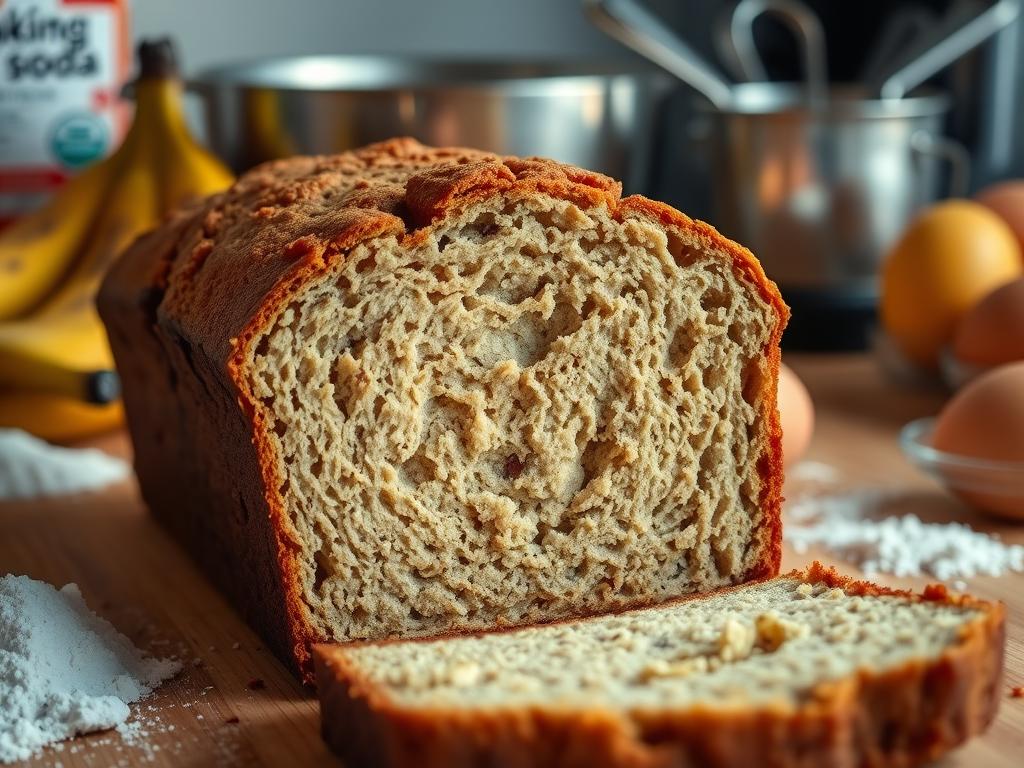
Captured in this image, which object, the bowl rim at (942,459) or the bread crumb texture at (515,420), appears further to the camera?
the bowl rim at (942,459)

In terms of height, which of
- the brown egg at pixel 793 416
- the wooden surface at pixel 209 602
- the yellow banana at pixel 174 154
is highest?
the yellow banana at pixel 174 154

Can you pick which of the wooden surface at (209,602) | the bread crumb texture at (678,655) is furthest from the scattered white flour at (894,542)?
the bread crumb texture at (678,655)

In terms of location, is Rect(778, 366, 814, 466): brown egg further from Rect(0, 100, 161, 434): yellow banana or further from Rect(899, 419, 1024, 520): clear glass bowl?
Rect(0, 100, 161, 434): yellow banana

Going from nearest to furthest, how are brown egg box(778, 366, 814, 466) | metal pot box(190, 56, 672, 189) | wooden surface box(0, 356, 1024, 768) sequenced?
wooden surface box(0, 356, 1024, 768)
brown egg box(778, 366, 814, 466)
metal pot box(190, 56, 672, 189)

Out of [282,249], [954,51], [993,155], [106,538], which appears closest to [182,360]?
[282,249]

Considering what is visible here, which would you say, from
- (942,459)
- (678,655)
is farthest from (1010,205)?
(678,655)

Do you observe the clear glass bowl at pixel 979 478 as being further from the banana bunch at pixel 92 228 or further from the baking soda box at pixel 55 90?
the baking soda box at pixel 55 90

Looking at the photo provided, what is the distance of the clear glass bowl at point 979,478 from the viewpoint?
2.34 m

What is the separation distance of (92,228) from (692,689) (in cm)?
232

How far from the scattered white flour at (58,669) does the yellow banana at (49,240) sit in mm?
1443

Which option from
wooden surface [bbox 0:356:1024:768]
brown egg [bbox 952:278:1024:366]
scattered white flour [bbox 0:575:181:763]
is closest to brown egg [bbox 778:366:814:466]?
wooden surface [bbox 0:356:1024:768]

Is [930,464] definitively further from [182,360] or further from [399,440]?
[182,360]

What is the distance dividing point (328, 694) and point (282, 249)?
591 millimetres

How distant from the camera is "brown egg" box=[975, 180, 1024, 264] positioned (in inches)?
130
